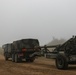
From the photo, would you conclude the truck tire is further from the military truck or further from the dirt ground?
the military truck

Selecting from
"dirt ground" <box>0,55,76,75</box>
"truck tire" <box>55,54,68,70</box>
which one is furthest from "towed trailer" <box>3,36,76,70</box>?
"dirt ground" <box>0,55,76,75</box>

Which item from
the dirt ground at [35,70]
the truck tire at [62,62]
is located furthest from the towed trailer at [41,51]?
the dirt ground at [35,70]

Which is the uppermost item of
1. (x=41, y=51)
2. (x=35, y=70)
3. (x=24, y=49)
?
(x=41, y=51)

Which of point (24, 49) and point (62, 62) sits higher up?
point (24, 49)

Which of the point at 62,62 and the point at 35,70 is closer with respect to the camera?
the point at 35,70

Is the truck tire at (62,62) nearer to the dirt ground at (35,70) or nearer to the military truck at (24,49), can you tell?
the dirt ground at (35,70)

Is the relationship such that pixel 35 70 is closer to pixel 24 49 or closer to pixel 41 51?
pixel 41 51

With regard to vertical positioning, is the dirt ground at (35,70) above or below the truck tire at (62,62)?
below

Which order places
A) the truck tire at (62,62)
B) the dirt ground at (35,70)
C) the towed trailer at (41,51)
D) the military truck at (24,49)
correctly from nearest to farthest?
the dirt ground at (35,70)
the truck tire at (62,62)
the towed trailer at (41,51)
the military truck at (24,49)

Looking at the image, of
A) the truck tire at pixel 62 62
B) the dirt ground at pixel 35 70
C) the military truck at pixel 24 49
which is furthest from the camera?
the military truck at pixel 24 49

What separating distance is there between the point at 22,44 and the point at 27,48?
642mm

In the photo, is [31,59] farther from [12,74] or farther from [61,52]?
[12,74]

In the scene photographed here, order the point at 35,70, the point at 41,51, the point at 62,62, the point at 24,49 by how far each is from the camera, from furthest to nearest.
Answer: the point at 24,49 → the point at 41,51 → the point at 62,62 → the point at 35,70

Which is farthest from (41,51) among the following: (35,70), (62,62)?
(35,70)
